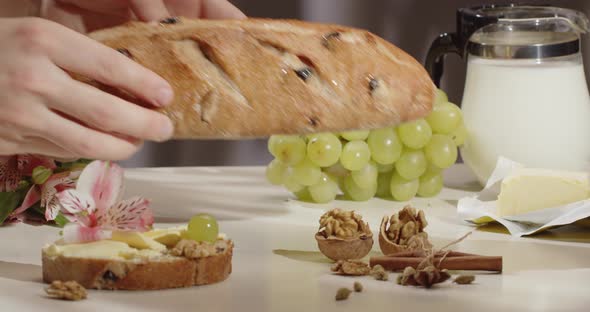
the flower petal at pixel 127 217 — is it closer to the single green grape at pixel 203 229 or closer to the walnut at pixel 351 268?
the single green grape at pixel 203 229

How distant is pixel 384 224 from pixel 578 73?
58cm

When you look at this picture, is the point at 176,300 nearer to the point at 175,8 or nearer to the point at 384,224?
the point at 384,224

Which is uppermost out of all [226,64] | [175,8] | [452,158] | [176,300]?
[175,8]

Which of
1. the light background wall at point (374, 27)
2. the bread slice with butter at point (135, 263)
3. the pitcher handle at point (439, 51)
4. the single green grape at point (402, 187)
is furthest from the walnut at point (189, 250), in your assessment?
the light background wall at point (374, 27)

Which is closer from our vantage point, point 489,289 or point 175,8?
point 489,289

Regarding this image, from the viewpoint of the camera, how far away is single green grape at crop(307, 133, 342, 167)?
1.83 meters

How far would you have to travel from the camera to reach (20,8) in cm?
182

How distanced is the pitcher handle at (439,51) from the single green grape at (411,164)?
20 centimetres

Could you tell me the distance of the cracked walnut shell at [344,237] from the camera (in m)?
1.45

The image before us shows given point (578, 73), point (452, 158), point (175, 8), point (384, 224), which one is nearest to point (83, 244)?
point (384, 224)

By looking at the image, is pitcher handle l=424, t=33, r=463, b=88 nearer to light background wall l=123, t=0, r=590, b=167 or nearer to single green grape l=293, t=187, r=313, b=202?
single green grape l=293, t=187, r=313, b=202

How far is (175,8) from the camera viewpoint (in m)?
1.76

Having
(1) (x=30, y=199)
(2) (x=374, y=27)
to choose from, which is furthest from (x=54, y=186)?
(2) (x=374, y=27)

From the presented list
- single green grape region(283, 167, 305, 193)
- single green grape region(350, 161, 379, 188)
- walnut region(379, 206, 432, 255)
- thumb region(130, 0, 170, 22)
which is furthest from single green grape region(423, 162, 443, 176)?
thumb region(130, 0, 170, 22)
